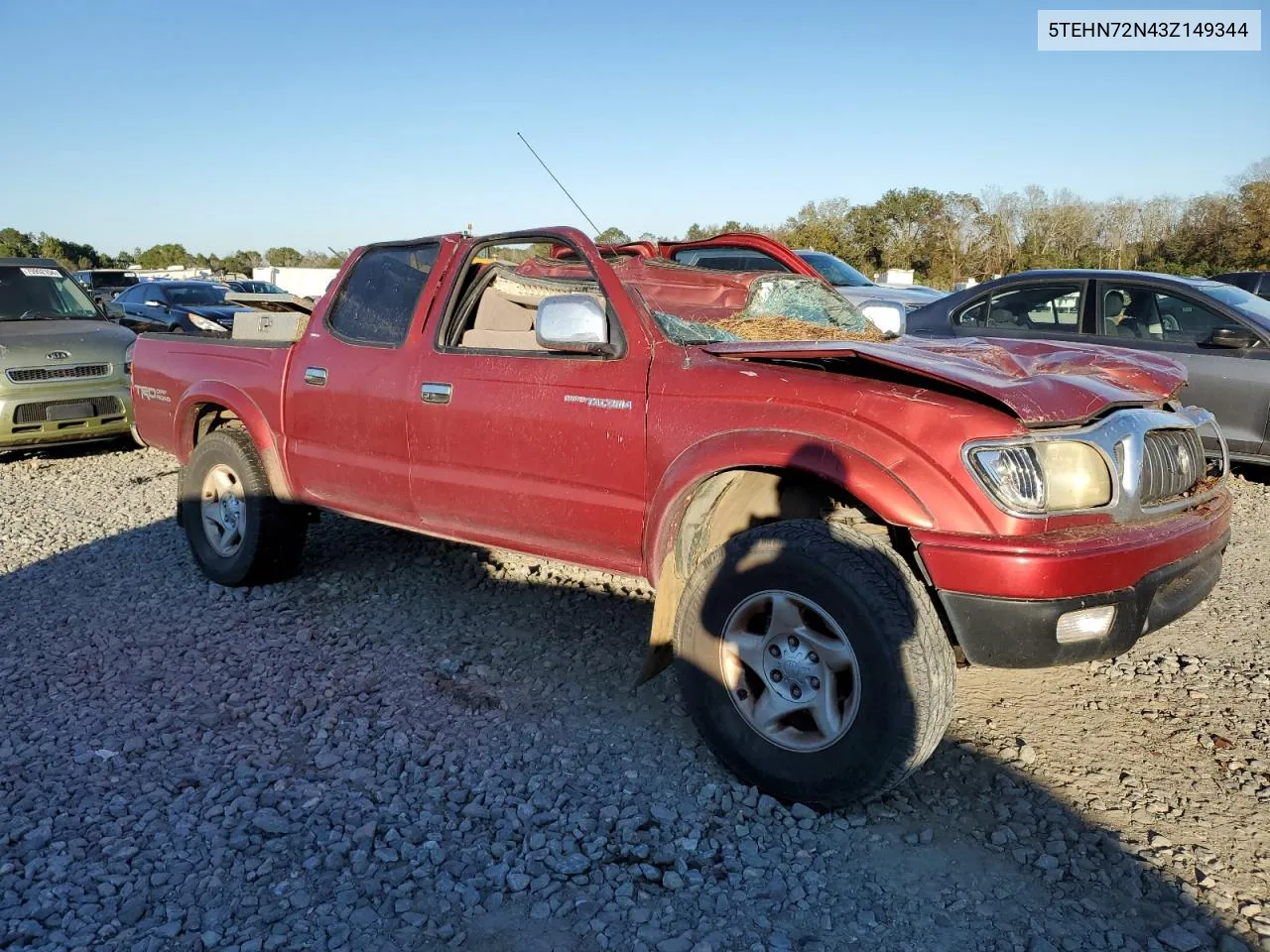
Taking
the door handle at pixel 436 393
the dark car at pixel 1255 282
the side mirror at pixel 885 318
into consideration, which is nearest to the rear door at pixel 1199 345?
the side mirror at pixel 885 318

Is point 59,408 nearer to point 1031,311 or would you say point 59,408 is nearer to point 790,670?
point 790,670

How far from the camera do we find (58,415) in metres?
8.48

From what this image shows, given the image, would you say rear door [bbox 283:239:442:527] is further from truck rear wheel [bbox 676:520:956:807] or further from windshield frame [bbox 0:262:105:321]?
windshield frame [bbox 0:262:105:321]

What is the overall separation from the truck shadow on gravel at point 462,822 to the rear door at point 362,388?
70 centimetres

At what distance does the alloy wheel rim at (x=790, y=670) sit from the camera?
287cm

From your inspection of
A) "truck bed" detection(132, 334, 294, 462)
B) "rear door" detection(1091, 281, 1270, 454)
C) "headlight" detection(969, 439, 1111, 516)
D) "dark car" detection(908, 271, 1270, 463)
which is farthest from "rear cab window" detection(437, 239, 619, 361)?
"rear door" detection(1091, 281, 1270, 454)

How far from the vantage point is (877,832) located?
2.90m

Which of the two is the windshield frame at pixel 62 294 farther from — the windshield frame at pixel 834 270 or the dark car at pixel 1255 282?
the dark car at pixel 1255 282

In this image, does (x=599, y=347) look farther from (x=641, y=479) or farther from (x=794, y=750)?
(x=794, y=750)

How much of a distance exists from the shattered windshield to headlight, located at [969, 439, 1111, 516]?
1.29 meters

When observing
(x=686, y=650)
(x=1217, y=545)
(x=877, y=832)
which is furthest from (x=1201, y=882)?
(x=686, y=650)

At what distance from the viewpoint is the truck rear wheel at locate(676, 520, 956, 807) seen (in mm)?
2709

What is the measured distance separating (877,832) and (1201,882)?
2.82 ft

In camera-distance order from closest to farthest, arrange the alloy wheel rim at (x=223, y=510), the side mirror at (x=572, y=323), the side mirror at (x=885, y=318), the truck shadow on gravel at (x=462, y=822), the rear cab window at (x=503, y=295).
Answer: the truck shadow on gravel at (x=462, y=822) < the side mirror at (x=572, y=323) < the rear cab window at (x=503, y=295) < the side mirror at (x=885, y=318) < the alloy wheel rim at (x=223, y=510)
